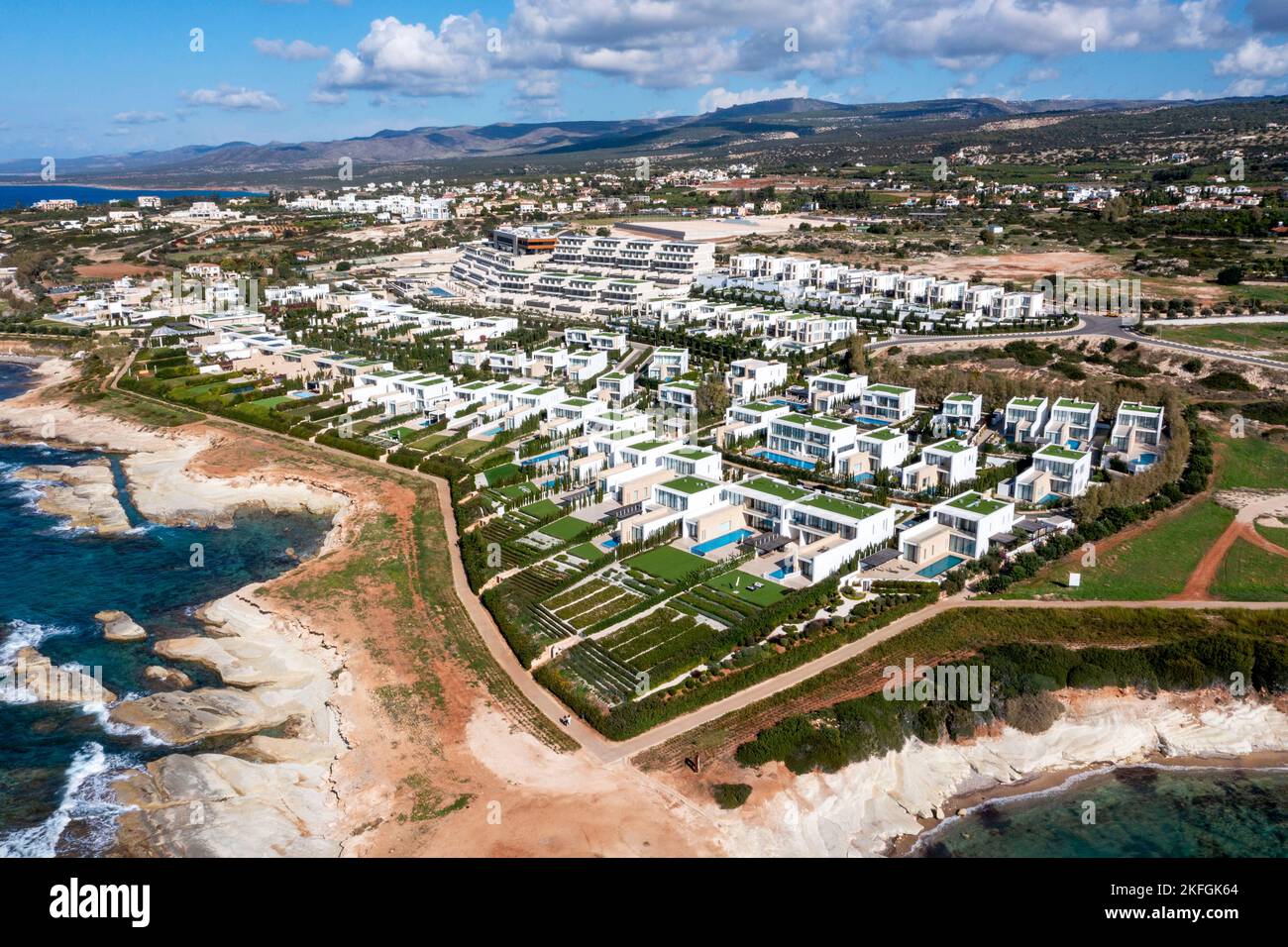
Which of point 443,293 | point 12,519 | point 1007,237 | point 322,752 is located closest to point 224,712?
point 322,752

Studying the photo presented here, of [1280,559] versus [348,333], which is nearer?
[1280,559]

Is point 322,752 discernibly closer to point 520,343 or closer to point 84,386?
point 520,343

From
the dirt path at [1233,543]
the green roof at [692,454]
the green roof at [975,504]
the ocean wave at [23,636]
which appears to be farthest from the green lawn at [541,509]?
the dirt path at [1233,543]

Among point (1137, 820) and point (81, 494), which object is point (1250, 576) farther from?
point (81, 494)

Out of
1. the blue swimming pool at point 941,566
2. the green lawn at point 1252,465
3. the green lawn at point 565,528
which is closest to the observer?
the blue swimming pool at point 941,566

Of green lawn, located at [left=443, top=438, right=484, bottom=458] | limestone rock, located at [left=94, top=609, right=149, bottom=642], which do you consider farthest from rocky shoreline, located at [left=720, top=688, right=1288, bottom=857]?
green lawn, located at [left=443, top=438, right=484, bottom=458]

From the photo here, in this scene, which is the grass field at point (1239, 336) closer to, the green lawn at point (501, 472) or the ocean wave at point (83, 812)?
the green lawn at point (501, 472)
